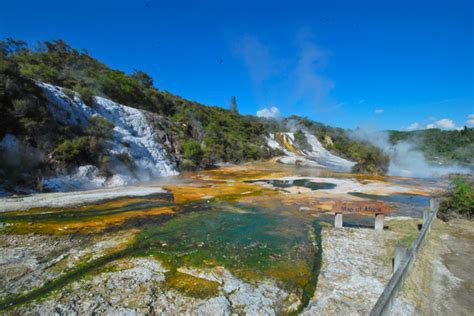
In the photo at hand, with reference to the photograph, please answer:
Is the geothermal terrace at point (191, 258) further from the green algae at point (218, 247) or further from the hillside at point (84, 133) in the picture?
the hillside at point (84, 133)

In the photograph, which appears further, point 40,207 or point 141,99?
point 141,99

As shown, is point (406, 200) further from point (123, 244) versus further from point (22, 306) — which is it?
point (22, 306)

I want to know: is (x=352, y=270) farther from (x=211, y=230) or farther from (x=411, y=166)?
(x=411, y=166)

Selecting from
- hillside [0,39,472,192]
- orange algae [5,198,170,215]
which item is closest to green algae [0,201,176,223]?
orange algae [5,198,170,215]

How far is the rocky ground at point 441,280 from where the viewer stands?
3.74 metres

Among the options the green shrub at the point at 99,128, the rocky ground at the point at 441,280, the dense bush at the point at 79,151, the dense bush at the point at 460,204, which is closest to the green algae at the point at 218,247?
the rocky ground at the point at 441,280

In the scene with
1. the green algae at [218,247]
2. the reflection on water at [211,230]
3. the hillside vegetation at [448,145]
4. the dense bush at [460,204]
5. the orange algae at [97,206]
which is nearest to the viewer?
the green algae at [218,247]

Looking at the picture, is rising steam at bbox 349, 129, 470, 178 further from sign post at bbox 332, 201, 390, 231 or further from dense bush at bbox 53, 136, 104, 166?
dense bush at bbox 53, 136, 104, 166

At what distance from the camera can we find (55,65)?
93.4ft

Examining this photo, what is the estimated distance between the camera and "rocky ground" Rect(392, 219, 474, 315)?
3.74 meters

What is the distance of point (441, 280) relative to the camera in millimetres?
4535

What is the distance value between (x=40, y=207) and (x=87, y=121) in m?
12.4

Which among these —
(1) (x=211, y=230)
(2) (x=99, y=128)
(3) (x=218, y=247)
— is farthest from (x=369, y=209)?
(2) (x=99, y=128)

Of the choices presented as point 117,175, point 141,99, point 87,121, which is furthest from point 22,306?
point 141,99
